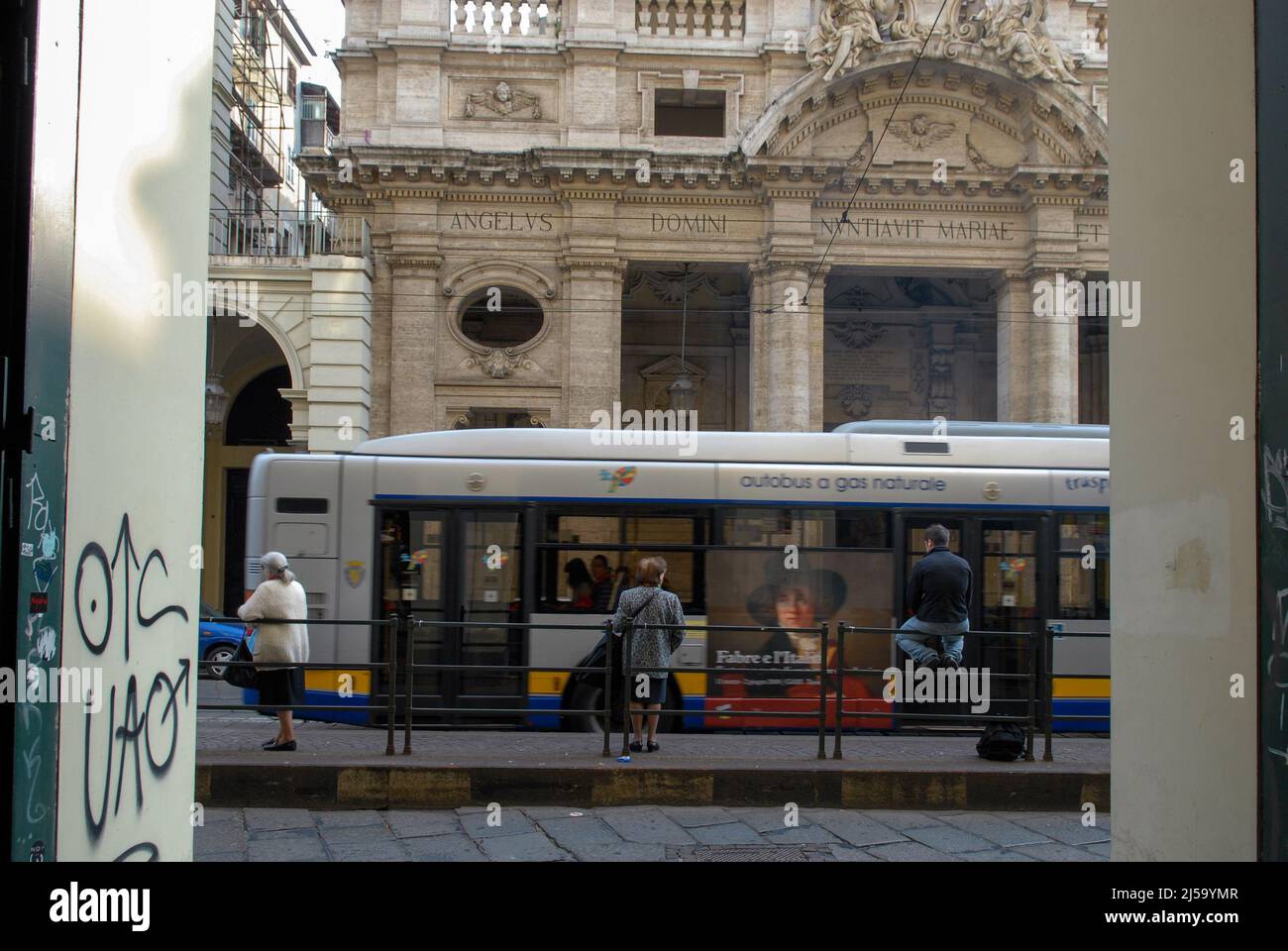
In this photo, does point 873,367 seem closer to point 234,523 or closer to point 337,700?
point 234,523

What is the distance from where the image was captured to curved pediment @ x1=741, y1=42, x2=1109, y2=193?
20141mm

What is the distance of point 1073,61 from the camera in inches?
820

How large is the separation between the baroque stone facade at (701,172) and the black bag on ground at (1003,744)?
12.5 metres

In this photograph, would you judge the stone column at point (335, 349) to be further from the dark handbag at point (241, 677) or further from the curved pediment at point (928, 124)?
the dark handbag at point (241, 677)

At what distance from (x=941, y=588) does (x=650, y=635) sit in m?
2.31

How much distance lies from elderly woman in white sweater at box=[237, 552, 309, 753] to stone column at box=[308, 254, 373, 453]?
11.4 m

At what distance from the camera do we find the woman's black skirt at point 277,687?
817 cm

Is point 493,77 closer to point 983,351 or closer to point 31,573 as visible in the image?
point 983,351

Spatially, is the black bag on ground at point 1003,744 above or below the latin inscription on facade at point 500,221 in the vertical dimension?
below

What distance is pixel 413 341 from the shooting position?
20.4 metres

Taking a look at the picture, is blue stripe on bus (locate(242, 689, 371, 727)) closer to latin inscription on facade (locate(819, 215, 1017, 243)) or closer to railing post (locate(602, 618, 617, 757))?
railing post (locate(602, 618, 617, 757))

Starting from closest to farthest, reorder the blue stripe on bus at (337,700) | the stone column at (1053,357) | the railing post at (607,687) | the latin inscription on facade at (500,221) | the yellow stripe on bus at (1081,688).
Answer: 1. the railing post at (607,687)
2. the blue stripe on bus at (337,700)
3. the yellow stripe on bus at (1081,688)
4. the stone column at (1053,357)
5. the latin inscription on facade at (500,221)

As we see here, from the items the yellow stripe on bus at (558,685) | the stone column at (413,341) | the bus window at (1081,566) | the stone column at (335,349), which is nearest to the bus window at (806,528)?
the yellow stripe on bus at (558,685)

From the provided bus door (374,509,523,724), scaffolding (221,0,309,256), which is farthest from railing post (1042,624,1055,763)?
scaffolding (221,0,309,256)
